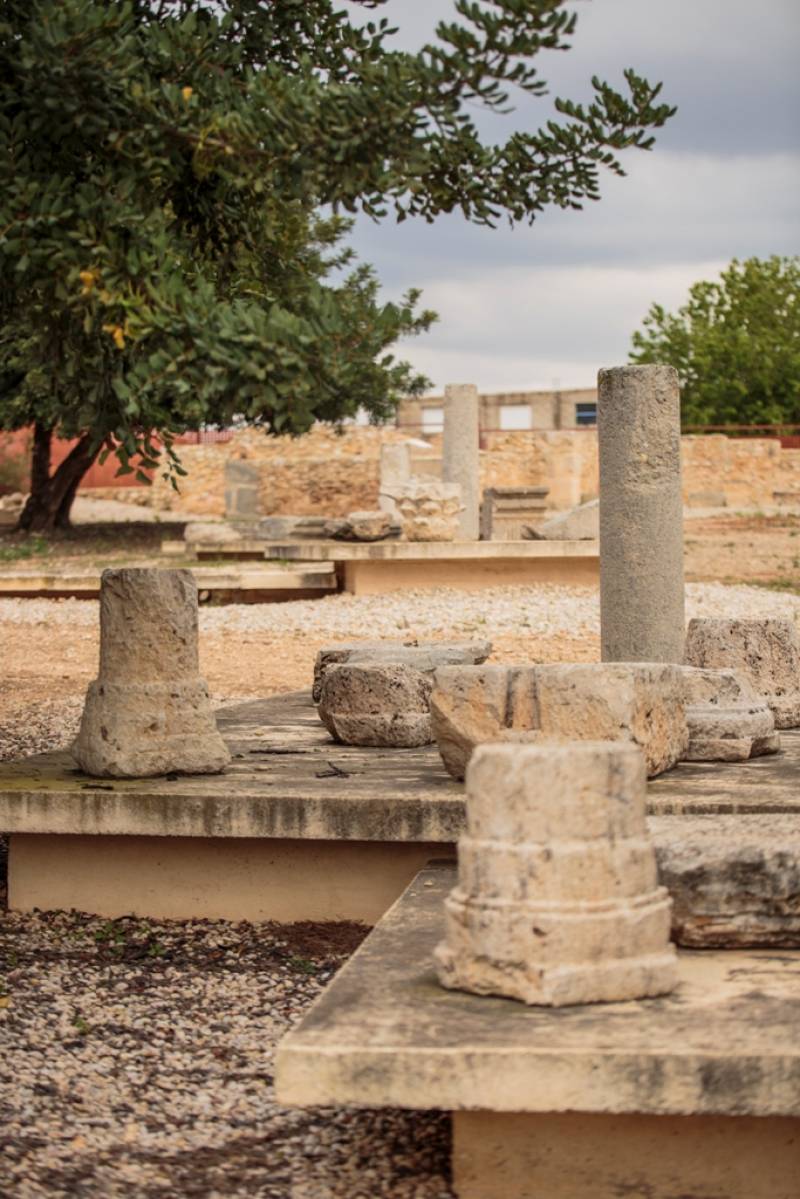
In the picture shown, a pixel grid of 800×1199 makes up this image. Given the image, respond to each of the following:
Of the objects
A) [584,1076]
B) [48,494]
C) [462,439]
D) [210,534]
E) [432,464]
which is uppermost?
[432,464]

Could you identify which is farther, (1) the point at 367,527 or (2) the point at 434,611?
(1) the point at 367,527

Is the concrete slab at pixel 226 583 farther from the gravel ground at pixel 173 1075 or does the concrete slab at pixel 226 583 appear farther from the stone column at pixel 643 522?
the gravel ground at pixel 173 1075

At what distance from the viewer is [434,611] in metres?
15.5

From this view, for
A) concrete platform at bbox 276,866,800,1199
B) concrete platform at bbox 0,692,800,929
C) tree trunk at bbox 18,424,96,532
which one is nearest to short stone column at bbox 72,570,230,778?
concrete platform at bbox 0,692,800,929

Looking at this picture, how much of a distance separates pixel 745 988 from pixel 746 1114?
496 millimetres

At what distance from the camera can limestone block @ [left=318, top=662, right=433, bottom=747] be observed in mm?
6984

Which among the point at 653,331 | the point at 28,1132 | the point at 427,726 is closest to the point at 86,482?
the point at 653,331

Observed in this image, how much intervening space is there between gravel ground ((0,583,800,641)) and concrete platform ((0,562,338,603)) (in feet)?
1.07

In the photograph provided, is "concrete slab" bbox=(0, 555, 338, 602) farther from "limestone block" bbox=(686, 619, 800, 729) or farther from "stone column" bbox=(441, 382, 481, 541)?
"limestone block" bbox=(686, 619, 800, 729)

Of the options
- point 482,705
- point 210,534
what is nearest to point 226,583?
point 210,534

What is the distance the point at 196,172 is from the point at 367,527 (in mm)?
13203

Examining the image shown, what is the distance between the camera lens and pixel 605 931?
3855 millimetres

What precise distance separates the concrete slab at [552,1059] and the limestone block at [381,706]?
10.3 feet

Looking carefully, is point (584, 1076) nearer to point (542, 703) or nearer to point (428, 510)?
point (542, 703)
